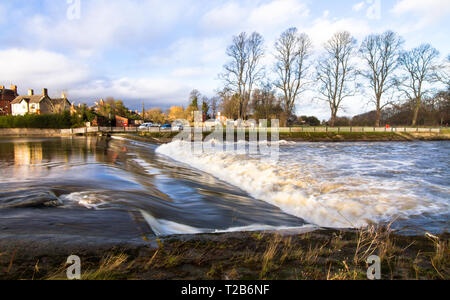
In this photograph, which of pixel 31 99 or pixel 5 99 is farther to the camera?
pixel 5 99

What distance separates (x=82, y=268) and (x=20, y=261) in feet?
2.27

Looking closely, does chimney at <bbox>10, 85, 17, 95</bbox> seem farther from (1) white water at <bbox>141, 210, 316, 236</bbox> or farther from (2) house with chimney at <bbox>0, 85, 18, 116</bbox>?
(1) white water at <bbox>141, 210, 316, 236</bbox>

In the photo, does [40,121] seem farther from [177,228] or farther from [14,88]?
[14,88]

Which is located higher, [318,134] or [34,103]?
[34,103]

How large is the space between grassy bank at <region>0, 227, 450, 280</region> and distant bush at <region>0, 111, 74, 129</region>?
48733 millimetres

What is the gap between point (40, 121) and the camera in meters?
44.2

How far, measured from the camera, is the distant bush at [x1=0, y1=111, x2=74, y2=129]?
145 feet

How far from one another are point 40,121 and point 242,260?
52401 millimetres

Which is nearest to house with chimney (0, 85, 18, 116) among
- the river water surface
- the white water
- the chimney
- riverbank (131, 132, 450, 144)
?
the chimney

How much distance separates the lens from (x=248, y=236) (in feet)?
12.9

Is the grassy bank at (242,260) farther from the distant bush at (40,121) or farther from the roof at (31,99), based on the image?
the roof at (31,99)

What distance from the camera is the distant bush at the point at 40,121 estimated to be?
4416 cm

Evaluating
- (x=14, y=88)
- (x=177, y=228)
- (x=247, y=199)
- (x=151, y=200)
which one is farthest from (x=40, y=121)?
(x=14, y=88)
